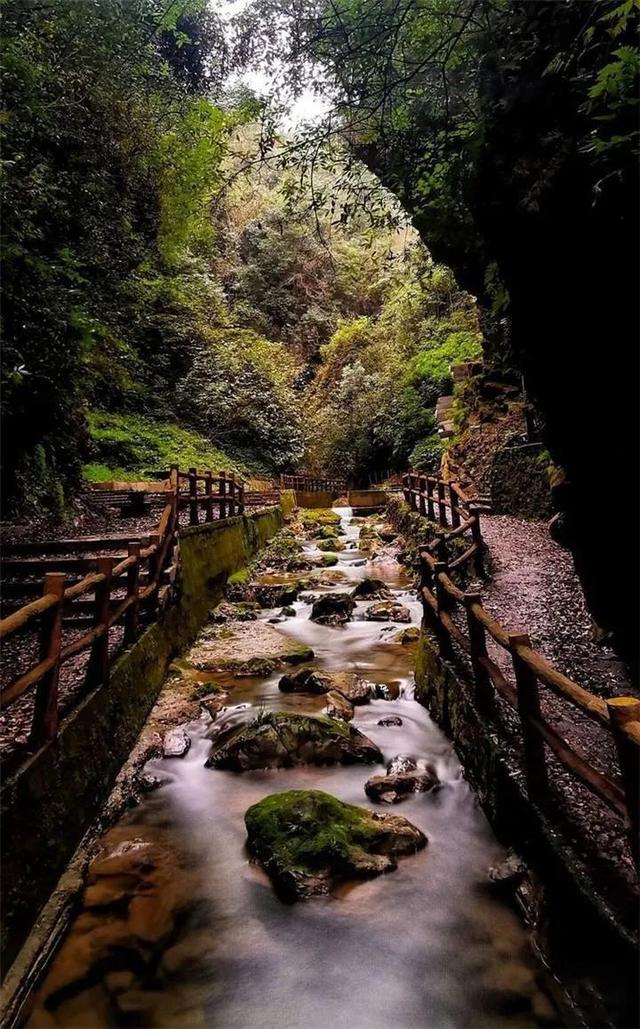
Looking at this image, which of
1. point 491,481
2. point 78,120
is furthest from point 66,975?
point 491,481

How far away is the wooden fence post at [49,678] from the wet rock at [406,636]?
6.20 m

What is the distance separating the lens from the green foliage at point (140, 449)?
1819 cm

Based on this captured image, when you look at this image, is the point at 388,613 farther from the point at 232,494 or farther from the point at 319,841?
the point at 319,841

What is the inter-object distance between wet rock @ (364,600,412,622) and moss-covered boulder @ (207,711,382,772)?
188 inches

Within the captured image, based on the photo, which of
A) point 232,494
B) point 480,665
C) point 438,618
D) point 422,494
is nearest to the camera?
point 480,665

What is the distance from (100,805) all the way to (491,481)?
1241 centimetres

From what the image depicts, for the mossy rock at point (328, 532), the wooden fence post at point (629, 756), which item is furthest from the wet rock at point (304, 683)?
the mossy rock at point (328, 532)

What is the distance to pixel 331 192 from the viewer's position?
18.0ft

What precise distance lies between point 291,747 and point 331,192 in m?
5.65

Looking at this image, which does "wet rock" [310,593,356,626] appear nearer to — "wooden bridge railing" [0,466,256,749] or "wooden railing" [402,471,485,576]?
"wooden railing" [402,471,485,576]

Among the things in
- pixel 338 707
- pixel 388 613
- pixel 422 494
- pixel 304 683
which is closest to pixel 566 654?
pixel 338 707

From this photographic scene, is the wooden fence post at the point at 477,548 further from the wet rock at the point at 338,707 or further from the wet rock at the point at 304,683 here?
the wet rock at the point at 338,707

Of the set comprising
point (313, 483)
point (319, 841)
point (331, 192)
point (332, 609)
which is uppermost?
point (331, 192)

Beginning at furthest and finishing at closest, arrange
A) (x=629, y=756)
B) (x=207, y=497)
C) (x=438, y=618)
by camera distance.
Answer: (x=207, y=497) < (x=438, y=618) < (x=629, y=756)
